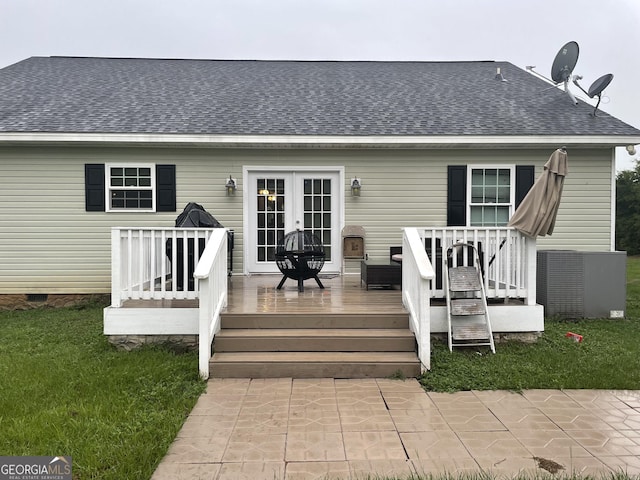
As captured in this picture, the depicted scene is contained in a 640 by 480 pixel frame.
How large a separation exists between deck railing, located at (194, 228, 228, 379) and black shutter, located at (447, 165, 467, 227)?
15.2 ft

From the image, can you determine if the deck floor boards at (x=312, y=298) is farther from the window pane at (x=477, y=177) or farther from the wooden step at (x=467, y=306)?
the window pane at (x=477, y=177)

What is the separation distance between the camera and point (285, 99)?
9.30m

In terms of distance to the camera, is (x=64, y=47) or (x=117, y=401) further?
(x=64, y=47)

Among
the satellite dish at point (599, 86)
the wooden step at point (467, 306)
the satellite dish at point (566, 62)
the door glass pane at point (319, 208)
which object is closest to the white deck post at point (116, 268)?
the wooden step at point (467, 306)

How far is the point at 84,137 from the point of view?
7523 millimetres

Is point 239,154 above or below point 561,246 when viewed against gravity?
above

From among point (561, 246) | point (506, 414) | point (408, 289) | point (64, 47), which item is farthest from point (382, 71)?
point (64, 47)

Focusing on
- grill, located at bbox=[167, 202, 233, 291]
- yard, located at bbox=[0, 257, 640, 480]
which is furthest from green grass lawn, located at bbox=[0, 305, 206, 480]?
grill, located at bbox=[167, 202, 233, 291]

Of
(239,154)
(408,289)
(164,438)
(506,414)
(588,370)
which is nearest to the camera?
(164,438)

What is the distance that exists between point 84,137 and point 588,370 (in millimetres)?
7669

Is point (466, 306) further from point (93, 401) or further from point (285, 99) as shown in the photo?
point (285, 99)

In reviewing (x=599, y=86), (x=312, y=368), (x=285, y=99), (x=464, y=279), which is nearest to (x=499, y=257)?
(x=464, y=279)

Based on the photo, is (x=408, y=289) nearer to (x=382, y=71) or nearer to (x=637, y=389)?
(x=637, y=389)

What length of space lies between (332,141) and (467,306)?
13.0 feet
